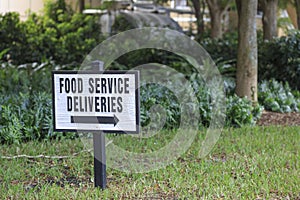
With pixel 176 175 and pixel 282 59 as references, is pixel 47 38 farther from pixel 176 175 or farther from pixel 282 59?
pixel 176 175

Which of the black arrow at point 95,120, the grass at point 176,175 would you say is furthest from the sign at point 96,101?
the grass at point 176,175

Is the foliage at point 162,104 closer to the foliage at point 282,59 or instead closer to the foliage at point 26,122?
the foliage at point 26,122

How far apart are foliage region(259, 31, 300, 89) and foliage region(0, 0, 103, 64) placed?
5.25 m

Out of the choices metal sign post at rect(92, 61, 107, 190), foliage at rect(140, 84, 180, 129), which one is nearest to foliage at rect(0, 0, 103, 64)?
foliage at rect(140, 84, 180, 129)

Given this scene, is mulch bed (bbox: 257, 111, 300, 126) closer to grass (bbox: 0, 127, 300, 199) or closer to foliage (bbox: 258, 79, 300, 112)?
foliage (bbox: 258, 79, 300, 112)

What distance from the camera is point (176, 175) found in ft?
16.8

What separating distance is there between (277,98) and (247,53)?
3.90 feet

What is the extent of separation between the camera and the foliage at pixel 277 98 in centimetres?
938

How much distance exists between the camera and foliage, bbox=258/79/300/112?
30.8 ft

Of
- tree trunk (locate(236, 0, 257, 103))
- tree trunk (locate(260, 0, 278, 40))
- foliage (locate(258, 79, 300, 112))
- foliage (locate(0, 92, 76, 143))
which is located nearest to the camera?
foliage (locate(0, 92, 76, 143))

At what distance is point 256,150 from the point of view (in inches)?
244

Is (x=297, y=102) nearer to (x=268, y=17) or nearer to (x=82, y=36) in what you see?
(x=268, y=17)

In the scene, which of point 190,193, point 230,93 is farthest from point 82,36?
point 190,193

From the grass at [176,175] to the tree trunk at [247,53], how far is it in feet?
8.48
